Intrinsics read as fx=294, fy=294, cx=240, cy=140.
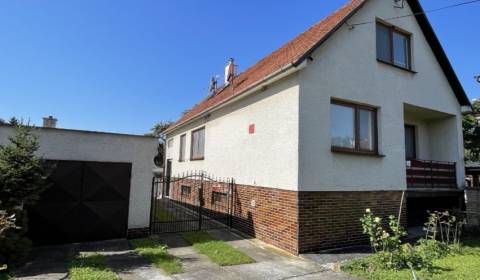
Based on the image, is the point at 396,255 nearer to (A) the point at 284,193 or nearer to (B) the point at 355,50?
(A) the point at 284,193

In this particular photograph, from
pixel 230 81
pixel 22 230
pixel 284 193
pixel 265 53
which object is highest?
pixel 265 53

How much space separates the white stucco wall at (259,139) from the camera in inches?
308

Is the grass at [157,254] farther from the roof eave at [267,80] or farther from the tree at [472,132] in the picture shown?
the tree at [472,132]

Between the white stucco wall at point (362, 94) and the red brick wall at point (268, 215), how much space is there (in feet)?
2.61

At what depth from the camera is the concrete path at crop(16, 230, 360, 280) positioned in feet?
18.2

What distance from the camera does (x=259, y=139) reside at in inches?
367

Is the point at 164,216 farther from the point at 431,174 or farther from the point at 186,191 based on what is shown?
the point at 431,174

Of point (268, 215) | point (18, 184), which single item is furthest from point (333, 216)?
point (18, 184)

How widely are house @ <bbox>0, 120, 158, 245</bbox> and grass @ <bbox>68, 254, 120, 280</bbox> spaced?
1396mm

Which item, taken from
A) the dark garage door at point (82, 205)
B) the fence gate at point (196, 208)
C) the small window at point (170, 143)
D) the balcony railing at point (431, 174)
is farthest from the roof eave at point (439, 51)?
the small window at point (170, 143)

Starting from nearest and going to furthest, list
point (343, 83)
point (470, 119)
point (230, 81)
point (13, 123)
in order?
point (13, 123) < point (343, 83) < point (470, 119) < point (230, 81)

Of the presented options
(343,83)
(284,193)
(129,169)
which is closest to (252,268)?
(284,193)

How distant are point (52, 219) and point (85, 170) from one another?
4.50ft

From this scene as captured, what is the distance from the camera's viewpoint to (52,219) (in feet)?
23.7
